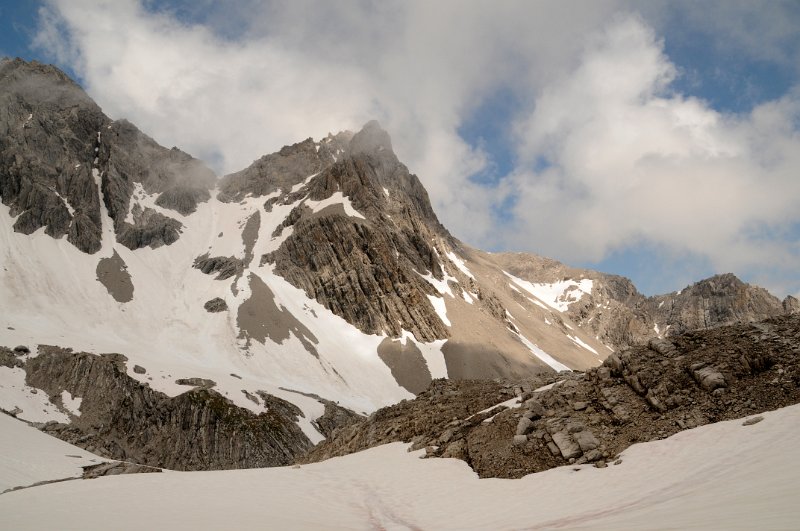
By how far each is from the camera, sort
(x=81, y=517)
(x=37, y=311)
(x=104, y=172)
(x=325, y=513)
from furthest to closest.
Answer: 1. (x=104, y=172)
2. (x=37, y=311)
3. (x=325, y=513)
4. (x=81, y=517)

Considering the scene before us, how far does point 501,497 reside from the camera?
676 inches

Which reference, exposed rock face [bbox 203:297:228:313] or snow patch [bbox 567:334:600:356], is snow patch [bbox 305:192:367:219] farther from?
snow patch [bbox 567:334:600:356]

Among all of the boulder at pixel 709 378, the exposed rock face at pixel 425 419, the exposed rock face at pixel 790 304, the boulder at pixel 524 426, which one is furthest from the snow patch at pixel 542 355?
the boulder at pixel 709 378

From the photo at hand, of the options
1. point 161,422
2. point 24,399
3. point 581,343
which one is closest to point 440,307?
point 581,343

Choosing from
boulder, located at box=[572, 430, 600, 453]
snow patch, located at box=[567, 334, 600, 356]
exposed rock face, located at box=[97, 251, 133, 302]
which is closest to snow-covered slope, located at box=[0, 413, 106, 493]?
boulder, located at box=[572, 430, 600, 453]

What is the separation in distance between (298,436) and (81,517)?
62294 mm

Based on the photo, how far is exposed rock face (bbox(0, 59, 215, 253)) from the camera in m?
121

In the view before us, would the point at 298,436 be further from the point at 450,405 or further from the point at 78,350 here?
the point at 450,405

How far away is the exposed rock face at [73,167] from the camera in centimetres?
12081

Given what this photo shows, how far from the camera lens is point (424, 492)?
1977 cm

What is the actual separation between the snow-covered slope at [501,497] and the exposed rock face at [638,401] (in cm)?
114

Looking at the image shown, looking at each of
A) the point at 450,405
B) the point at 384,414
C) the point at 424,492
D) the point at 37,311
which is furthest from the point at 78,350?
the point at 424,492

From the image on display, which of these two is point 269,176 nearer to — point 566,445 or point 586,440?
point 566,445

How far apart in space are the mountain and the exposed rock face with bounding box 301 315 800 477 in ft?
81.7
